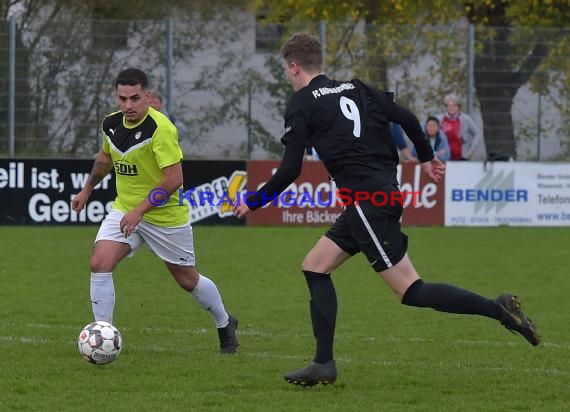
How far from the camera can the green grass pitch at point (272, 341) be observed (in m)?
6.49

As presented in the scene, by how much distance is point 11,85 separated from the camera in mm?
18359

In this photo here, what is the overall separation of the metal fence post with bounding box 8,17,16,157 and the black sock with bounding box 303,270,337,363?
12178 mm

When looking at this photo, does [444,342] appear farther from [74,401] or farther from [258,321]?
[74,401]

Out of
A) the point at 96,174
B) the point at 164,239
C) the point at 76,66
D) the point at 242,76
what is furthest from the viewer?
the point at 242,76

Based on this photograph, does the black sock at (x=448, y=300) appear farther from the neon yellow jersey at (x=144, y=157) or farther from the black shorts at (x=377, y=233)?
the neon yellow jersey at (x=144, y=157)

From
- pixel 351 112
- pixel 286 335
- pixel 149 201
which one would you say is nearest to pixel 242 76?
pixel 286 335

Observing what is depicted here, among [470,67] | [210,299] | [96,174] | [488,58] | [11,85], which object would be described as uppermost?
[488,58]

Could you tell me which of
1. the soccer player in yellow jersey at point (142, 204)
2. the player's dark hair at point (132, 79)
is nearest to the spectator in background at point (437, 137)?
the soccer player in yellow jersey at point (142, 204)

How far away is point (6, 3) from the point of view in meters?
24.9

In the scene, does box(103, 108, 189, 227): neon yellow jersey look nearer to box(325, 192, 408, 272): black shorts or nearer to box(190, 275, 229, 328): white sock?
box(190, 275, 229, 328): white sock

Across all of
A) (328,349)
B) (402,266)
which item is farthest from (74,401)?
(402,266)

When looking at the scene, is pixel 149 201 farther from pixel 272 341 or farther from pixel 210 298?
pixel 272 341

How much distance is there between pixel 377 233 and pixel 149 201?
165cm

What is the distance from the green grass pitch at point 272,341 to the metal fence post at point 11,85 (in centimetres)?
372
